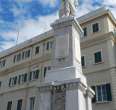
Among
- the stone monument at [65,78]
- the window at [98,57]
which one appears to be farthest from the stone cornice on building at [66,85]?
the window at [98,57]

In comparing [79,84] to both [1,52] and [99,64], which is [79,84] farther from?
[1,52]

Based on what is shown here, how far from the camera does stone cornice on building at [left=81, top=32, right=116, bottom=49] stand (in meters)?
21.1

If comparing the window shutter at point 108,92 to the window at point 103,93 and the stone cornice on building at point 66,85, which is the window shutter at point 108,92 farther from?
the stone cornice on building at point 66,85

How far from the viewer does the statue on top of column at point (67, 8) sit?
13.6 m

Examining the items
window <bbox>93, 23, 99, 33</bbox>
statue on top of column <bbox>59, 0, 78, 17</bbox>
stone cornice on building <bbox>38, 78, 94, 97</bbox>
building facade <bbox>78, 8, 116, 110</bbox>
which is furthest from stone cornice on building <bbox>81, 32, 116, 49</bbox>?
stone cornice on building <bbox>38, 78, 94, 97</bbox>

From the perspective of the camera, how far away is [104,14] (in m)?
22.4

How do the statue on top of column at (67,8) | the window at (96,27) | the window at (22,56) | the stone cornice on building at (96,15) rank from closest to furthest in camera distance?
the statue on top of column at (67,8) → the stone cornice on building at (96,15) → the window at (96,27) → the window at (22,56)

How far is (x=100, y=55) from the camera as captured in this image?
69.6ft

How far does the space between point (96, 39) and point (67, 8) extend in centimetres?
912

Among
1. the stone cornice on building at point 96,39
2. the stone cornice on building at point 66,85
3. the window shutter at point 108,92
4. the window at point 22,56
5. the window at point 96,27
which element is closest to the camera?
the stone cornice on building at point 66,85

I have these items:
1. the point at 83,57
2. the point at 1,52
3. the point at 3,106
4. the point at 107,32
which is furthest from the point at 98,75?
the point at 1,52

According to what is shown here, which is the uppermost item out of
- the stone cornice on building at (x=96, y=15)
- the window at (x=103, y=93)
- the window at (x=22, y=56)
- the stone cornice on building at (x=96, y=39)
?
the stone cornice on building at (x=96, y=15)

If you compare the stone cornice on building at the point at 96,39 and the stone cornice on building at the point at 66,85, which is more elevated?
the stone cornice on building at the point at 96,39

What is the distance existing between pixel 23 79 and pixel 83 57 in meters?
9.40
